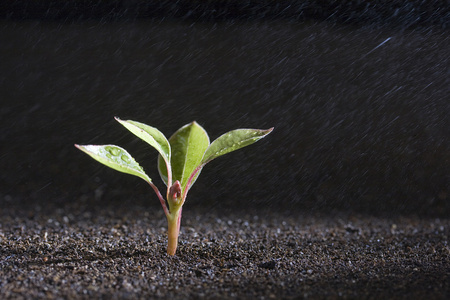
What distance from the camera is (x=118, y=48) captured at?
6.31 feet

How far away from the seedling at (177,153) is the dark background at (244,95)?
84cm

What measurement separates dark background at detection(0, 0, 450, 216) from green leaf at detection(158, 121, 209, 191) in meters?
0.83

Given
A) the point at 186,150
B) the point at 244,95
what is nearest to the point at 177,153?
the point at 186,150

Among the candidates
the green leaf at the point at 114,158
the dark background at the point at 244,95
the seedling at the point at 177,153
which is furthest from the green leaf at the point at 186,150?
the dark background at the point at 244,95

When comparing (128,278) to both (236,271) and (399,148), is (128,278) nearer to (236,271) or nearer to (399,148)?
(236,271)

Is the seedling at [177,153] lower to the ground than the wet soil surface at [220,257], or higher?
higher

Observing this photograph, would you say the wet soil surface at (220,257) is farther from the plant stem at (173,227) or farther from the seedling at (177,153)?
the seedling at (177,153)

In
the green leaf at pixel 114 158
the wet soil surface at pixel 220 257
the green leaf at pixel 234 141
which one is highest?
the green leaf at pixel 234 141

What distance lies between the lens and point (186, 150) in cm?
106

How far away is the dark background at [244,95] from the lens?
186cm

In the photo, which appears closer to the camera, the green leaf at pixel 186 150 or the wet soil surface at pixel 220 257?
the wet soil surface at pixel 220 257

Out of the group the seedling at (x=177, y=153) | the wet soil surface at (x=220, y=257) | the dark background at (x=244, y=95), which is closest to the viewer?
the wet soil surface at (x=220, y=257)

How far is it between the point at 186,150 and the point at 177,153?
0.09ft

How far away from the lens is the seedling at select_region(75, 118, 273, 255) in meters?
0.99
